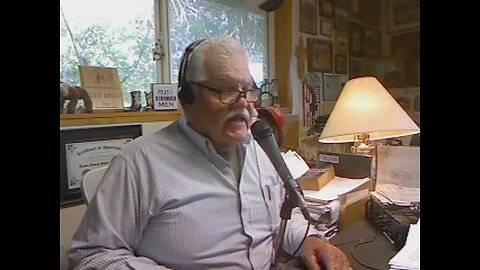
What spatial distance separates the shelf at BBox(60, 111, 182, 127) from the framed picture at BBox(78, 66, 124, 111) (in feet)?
0.03

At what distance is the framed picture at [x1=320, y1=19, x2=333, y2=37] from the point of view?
71cm

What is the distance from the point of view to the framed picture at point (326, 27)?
2.32ft

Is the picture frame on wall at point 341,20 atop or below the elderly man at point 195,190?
atop

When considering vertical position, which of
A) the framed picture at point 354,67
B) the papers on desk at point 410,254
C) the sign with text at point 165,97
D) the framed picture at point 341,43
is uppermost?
the framed picture at point 341,43

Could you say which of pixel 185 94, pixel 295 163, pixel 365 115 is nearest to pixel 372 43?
pixel 365 115

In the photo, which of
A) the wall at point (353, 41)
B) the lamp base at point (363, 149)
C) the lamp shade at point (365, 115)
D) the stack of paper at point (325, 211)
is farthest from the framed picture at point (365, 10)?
the stack of paper at point (325, 211)

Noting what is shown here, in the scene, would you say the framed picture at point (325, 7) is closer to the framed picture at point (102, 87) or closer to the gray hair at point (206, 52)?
the gray hair at point (206, 52)

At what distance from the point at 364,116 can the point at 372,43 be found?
0.43 ft

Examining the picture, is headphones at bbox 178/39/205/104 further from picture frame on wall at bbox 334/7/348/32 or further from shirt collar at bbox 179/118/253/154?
picture frame on wall at bbox 334/7/348/32

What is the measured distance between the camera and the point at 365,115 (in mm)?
A: 732

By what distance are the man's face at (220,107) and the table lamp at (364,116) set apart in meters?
0.18

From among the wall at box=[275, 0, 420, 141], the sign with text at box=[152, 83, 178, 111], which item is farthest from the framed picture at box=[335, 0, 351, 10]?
the sign with text at box=[152, 83, 178, 111]
